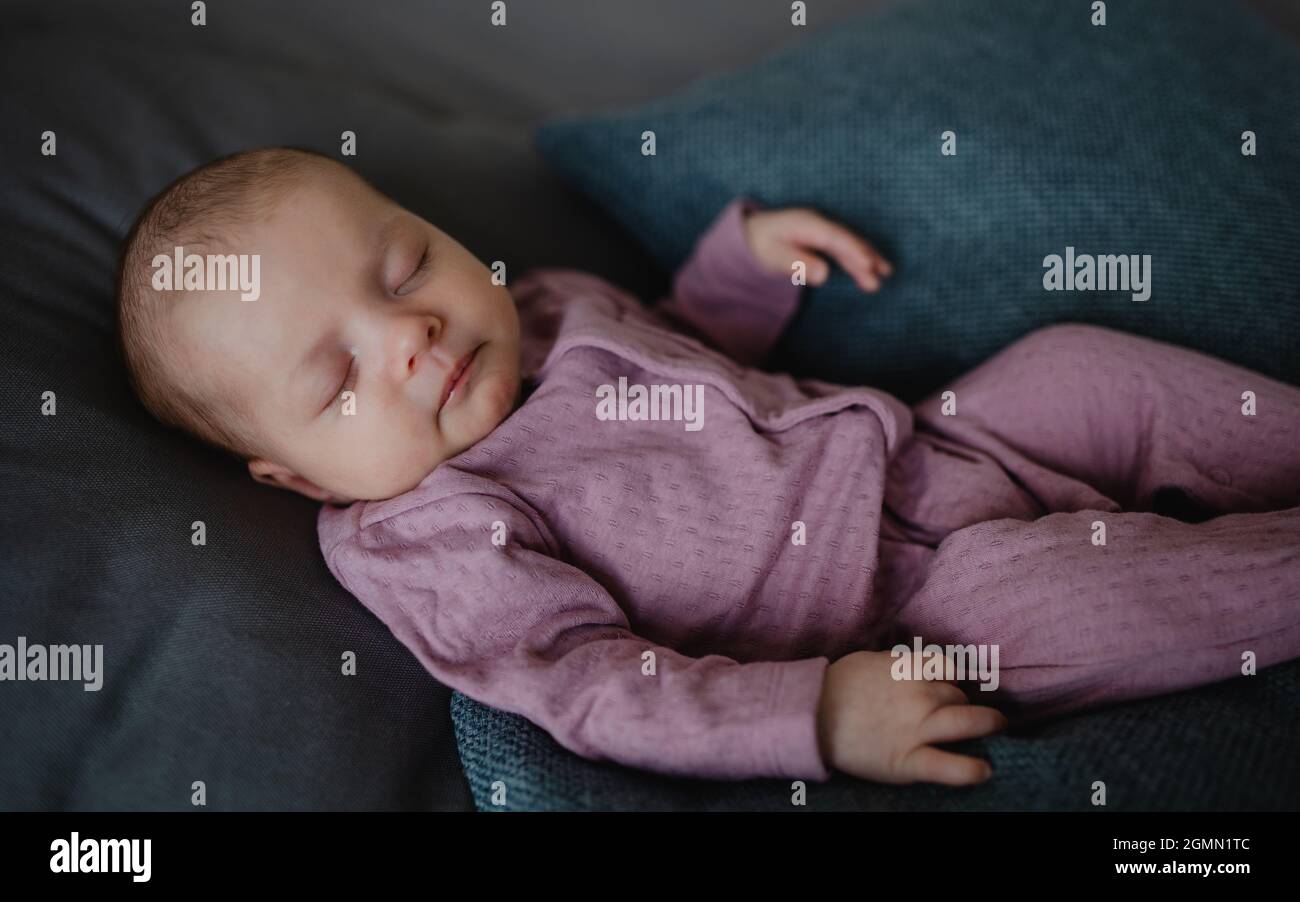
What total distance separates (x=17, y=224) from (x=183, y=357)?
13.3 inches

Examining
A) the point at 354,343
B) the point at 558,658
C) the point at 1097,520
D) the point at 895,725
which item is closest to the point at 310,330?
the point at 354,343

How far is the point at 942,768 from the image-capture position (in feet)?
2.47

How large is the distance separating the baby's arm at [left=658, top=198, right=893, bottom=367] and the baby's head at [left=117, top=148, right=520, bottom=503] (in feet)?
1.23

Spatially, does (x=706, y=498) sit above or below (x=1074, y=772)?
above

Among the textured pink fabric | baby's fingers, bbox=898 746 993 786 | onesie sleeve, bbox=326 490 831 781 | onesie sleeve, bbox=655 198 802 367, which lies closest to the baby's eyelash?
onesie sleeve, bbox=326 490 831 781

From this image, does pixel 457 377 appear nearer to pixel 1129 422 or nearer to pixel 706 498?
pixel 706 498

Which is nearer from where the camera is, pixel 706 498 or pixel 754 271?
pixel 706 498

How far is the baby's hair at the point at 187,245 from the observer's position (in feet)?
2.99

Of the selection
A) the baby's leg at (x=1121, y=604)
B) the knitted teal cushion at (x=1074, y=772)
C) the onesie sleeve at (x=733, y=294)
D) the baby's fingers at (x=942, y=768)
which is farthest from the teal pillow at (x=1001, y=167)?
the baby's fingers at (x=942, y=768)

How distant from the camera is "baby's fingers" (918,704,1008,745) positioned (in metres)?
0.77

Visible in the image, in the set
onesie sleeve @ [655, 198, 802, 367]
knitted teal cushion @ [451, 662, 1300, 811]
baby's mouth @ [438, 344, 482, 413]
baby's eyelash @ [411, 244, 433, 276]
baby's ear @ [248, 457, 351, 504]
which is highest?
onesie sleeve @ [655, 198, 802, 367]

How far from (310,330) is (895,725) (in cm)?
63

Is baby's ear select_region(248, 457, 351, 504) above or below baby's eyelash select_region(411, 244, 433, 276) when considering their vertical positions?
below

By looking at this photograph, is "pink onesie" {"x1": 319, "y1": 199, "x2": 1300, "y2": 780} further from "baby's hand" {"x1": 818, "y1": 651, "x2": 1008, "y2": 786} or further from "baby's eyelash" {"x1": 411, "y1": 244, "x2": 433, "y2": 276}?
"baby's eyelash" {"x1": 411, "y1": 244, "x2": 433, "y2": 276}
